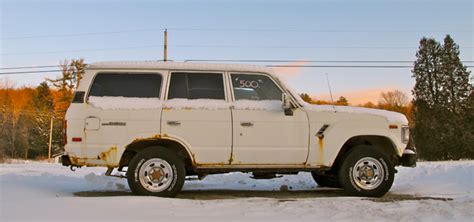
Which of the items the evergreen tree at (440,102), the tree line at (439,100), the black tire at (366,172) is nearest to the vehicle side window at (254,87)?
the black tire at (366,172)

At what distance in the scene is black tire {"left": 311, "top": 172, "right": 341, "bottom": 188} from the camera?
26.2ft

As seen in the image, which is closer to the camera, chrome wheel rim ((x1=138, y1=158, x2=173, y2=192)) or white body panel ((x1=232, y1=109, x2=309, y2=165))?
chrome wheel rim ((x1=138, y1=158, x2=173, y2=192))

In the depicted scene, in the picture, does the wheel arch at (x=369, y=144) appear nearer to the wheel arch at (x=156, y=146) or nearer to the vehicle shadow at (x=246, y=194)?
the vehicle shadow at (x=246, y=194)

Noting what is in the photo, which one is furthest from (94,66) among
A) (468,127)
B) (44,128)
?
(44,128)

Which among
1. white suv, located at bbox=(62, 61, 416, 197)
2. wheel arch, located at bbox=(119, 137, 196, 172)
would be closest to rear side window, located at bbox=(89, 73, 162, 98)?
white suv, located at bbox=(62, 61, 416, 197)

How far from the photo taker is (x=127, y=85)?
6.66m

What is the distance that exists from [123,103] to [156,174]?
118cm

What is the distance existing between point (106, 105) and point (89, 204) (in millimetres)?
1626

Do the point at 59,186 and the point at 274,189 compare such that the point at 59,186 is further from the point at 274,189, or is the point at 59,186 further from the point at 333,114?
the point at 333,114

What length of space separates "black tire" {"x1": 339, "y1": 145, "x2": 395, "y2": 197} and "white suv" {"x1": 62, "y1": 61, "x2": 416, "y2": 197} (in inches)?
0.6

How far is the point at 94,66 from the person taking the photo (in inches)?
265

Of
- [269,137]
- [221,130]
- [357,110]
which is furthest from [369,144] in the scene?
[221,130]

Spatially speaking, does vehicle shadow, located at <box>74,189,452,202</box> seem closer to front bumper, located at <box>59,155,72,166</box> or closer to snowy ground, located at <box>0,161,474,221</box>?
snowy ground, located at <box>0,161,474,221</box>

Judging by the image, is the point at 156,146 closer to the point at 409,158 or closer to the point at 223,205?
the point at 223,205
